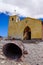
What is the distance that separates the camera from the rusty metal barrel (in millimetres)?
4641

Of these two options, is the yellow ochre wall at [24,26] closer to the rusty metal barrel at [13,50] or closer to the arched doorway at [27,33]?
the arched doorway at [27,33]

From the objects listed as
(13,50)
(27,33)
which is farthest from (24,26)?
(13,50)

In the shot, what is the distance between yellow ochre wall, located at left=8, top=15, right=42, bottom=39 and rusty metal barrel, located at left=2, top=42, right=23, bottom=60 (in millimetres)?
21600

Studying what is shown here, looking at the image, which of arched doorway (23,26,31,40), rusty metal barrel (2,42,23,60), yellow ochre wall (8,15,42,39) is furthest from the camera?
arched doorway (23,26,31,40)

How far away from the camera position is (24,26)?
28266 millimetres

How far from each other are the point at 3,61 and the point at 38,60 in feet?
3.82

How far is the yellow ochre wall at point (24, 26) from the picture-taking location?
26.6m

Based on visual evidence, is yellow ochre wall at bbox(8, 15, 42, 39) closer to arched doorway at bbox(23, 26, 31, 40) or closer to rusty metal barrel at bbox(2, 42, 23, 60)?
arched doorway at bbox(23, 26, 31, 40)

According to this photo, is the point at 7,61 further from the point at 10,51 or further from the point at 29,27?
the point at 29,27

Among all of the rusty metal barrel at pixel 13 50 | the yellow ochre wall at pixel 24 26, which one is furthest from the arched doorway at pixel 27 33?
the rusty metal barrel at pixel 13 50

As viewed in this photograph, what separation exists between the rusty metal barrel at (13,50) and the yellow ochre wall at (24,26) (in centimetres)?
2160

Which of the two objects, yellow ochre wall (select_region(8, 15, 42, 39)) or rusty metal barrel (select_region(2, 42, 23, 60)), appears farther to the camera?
yellow ochre wall (select_region(8, 15, 42, 39))

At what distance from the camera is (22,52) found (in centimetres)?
474

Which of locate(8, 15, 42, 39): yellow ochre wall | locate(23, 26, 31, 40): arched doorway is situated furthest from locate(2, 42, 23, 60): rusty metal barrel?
locate(23, 26, 31, 40): arched doorway
